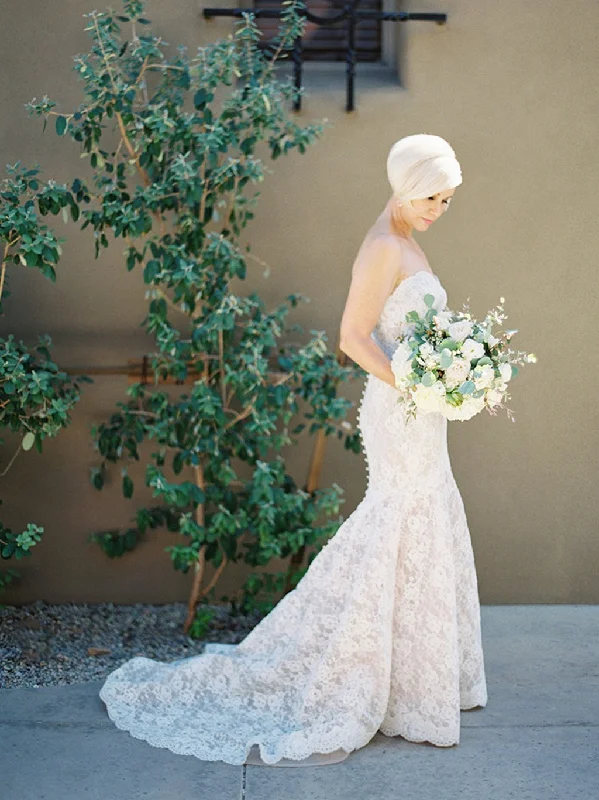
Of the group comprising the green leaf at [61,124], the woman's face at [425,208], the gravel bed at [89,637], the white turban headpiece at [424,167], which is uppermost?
the green leaf at [61,124]

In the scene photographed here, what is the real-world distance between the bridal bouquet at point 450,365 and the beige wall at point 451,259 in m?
1.49

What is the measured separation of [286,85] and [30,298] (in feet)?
4.80

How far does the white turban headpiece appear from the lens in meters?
3.63

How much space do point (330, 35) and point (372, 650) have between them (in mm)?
2857

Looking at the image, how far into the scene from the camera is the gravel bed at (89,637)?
4371 mm

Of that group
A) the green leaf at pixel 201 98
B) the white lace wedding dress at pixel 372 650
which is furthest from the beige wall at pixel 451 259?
the white lace wedding dress at pixel 372 650

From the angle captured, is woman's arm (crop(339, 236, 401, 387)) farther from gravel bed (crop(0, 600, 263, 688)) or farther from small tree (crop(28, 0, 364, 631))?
gravel bed (crop(0, 600, 263, 688))

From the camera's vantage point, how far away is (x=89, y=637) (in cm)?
473

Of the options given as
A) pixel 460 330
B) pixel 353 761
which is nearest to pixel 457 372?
pixel 460 330

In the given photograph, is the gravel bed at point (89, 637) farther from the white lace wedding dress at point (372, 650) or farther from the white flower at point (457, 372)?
the white flower at point (457, 372)

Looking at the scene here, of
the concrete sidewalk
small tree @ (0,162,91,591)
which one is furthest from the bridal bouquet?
small tree @ (0,162,91,591)

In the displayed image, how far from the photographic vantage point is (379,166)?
16.2 ft

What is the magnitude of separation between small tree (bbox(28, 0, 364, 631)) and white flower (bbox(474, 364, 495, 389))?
3.78 ft

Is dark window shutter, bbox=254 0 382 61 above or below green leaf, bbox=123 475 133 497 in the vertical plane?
above
